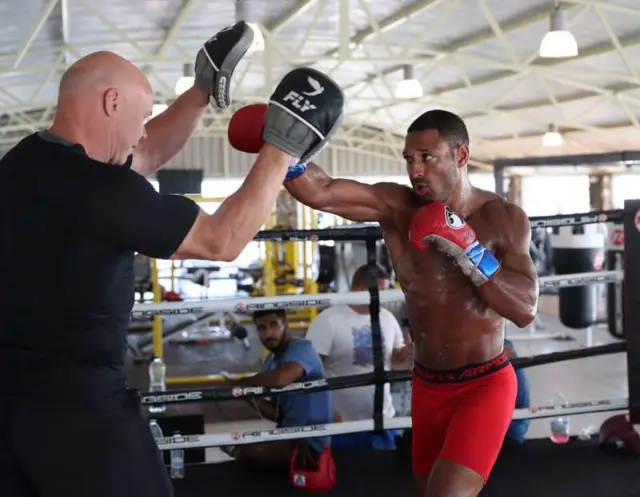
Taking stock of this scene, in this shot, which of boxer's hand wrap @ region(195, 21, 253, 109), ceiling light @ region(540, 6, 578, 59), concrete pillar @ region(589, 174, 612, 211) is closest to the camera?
boxer's hand wrap @ region(195, 21, 253, 109)

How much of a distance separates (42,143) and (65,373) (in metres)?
0.40

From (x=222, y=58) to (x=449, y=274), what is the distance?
2.75ft

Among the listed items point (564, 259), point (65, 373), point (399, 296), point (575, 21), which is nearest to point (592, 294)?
point (564, 259)

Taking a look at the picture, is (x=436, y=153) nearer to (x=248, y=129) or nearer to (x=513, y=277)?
(x=513, y=277)

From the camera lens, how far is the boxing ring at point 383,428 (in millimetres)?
2674

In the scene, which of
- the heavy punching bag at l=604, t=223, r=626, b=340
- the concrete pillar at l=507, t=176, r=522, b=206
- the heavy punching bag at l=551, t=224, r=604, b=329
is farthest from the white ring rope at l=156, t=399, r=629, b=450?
the concrete pillar at l=507, t=176, r=522, b=206

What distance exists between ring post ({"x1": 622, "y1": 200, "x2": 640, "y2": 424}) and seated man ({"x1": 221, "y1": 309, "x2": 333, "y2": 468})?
1.17 metres

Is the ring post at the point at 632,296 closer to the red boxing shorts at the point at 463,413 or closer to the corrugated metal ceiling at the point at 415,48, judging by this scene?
the red boxing shorts at the point at 463,413

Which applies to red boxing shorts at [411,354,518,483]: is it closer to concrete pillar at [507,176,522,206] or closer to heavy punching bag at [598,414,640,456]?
heavy punching bag at [598,414,640,456]

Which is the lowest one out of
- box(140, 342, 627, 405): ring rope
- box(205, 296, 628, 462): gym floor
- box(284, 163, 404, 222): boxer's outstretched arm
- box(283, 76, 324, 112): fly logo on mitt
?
box(205, 296, 628, 462): gym floor

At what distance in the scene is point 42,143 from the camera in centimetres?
138

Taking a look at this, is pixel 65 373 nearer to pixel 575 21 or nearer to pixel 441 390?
pixel 441 390

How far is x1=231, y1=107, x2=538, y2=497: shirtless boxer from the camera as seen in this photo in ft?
6.44

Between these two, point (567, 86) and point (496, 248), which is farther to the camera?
point (567, 86)
